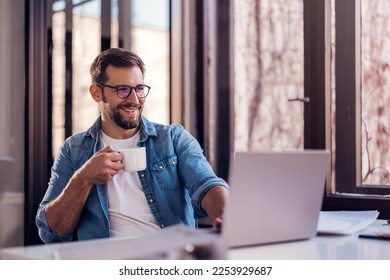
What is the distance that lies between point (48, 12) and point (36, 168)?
0.71 m

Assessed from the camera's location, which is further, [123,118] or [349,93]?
[349,93]

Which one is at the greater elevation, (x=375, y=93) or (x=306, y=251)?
(x=375, y=93)

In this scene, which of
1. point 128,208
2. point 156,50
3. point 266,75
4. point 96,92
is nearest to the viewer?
point 128,208

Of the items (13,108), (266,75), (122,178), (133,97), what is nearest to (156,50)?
(266,75)

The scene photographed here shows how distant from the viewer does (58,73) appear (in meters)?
2.48

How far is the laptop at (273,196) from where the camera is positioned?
1.01 meters

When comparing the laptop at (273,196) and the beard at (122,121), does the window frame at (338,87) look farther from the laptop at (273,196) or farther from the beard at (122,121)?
the laptop at (273,196)

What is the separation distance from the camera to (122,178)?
1.70 meters

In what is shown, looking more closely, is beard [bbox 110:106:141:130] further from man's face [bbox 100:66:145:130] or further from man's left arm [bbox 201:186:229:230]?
man's left arm [bbox 201:186:229:230]

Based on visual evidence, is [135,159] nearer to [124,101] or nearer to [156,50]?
[124,101]

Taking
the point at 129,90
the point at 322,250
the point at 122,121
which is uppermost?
the point at 129,90

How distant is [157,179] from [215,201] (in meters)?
0.24

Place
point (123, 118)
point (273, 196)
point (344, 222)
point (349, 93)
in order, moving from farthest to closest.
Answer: point (349, 93)
point (123, 118)
point (344, 222)
point (273, 196)

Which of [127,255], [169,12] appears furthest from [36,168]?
[127,255]
